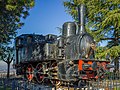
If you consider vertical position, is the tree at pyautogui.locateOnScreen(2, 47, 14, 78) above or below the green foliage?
below

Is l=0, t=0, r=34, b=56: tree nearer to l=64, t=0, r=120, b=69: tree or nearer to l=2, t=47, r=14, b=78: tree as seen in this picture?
l=64, t=0, r=120, b=69: tree

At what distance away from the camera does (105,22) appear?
74.2 feet

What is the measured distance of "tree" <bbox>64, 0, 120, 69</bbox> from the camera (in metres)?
21.9

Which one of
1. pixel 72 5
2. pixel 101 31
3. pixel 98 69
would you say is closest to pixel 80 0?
pixel 72 5

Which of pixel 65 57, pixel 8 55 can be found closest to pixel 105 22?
pixel 65 57

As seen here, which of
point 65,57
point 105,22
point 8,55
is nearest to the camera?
point 65,57

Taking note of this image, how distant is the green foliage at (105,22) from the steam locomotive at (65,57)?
669 centimetres

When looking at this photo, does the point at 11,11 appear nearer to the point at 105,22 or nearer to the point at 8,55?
the point at 105,22

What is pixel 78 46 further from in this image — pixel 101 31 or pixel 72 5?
pixel 72 5

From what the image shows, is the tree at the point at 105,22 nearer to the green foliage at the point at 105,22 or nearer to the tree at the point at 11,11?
the green foliage at the point at 105,22

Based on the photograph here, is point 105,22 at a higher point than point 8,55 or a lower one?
higher

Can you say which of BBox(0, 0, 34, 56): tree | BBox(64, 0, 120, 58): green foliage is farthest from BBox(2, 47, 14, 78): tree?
BBox(0, 0, 34, 56): tree

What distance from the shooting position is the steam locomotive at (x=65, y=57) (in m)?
13.1

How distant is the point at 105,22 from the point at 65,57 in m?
9.45
